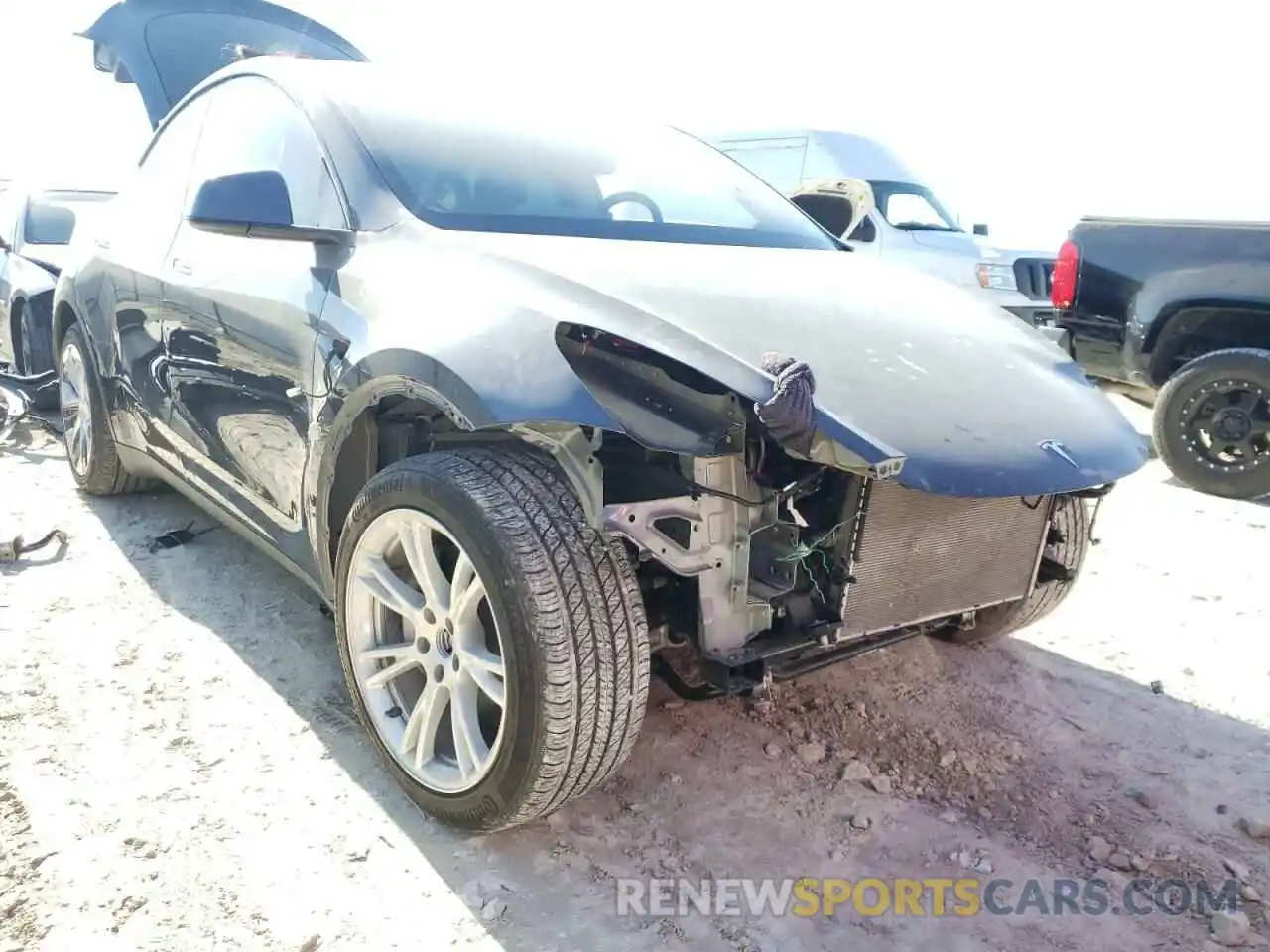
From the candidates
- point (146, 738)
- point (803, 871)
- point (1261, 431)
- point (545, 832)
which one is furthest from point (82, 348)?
point (1261, 431)

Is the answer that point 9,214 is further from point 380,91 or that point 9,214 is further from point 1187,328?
point 1187,328

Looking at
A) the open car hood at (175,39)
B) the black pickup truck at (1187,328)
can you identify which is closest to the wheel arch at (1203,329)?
the black pickup truck at (1187,328)

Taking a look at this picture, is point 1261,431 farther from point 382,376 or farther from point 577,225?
point 382,376

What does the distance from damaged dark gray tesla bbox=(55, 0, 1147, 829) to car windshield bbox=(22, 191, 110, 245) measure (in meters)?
4.28

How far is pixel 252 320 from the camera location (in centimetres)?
255

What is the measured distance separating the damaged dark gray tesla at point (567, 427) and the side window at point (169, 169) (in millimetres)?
394

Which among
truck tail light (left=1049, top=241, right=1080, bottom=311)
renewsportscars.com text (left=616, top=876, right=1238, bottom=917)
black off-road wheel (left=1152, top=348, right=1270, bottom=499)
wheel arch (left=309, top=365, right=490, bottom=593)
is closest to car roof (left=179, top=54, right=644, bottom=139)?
wheel arch (left=309, top=365, right=490, bottom=593)

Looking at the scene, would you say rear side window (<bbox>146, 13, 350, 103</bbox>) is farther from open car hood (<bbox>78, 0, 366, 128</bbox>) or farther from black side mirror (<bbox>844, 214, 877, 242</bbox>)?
black side mirror (<bbox>844, 214, 877, 242</bbox>)

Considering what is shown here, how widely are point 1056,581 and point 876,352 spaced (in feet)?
3.57

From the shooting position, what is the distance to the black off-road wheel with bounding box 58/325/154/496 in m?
3.89

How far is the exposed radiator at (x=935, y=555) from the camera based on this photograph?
204 centimetres

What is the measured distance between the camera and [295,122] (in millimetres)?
2650

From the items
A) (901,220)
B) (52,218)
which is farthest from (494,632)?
(901,220)

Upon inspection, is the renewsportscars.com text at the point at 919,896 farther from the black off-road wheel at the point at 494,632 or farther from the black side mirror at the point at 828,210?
the black side mirror at the point at 828,210
